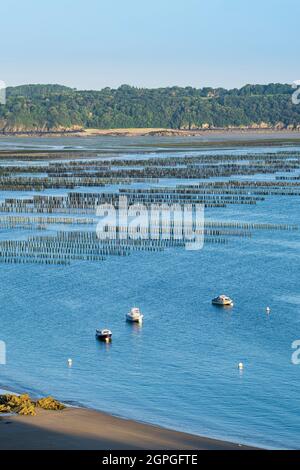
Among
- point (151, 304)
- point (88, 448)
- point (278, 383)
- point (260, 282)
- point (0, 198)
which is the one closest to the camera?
point (88, 448)

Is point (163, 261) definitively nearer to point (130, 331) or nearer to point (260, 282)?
point (260, 282)

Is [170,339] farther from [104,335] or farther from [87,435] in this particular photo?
[87,435]

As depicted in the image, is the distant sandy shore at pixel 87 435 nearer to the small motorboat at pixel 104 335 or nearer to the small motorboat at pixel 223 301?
the small motorboat at pixel 104 335

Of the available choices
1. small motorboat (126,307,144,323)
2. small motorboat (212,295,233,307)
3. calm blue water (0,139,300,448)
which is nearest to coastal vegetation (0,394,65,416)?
Result: calm blue water (0,139,300,448)

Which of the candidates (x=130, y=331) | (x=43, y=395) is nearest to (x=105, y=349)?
(x=130, y=331)

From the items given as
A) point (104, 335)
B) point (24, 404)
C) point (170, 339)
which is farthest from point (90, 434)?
point (170, 339)

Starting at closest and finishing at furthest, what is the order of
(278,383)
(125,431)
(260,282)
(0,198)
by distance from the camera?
(125,431), (278,383), (260,282), (0,198)

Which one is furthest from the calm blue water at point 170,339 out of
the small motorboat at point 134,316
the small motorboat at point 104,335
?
the small motorboat at point 134,316

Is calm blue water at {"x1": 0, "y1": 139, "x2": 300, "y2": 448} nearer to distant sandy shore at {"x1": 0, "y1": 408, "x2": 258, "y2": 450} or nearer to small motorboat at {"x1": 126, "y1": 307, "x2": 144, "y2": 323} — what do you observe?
small motorboat at {"x1": 126, "y1": 307, "x2": 144, "y2": 323}
